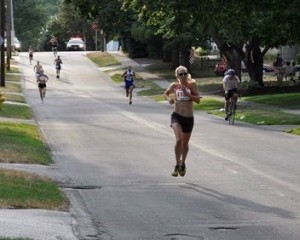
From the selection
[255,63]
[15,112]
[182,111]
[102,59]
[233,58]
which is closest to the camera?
[182,111]

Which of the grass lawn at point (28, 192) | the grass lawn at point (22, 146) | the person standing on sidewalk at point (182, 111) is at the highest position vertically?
the person standing on sidewalk at point (182, 111)

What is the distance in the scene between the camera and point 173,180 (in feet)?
44.7

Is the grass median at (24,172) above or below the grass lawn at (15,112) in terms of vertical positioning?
above

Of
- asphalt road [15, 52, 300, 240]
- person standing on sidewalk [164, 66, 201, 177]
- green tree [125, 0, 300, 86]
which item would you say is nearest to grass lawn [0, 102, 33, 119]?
asphalt road [15, 52, 300, 240]

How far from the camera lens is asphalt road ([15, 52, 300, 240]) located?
9.65 metres

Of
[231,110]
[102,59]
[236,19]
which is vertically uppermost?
[236,19]

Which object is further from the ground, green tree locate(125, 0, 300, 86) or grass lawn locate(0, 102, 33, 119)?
green tree locate(125, 0, 300, 86)

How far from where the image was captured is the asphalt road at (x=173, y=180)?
9648 millimetres

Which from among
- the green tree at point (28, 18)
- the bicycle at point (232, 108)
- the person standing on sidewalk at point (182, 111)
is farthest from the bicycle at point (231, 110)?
the green tree at point (28, 18)

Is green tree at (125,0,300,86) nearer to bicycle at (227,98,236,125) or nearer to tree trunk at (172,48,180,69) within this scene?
bicycle at (227,98,236,125)

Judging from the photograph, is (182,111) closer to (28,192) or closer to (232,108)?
(28,192)

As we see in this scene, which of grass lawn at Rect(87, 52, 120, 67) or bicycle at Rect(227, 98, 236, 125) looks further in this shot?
grass lawn at Rect(87, 52, 120, 67)

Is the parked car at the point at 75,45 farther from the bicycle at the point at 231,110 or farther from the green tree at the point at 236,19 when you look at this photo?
the bicycle at the point at 231,110

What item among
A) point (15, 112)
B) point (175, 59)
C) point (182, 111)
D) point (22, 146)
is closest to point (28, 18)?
point (175, 59)
